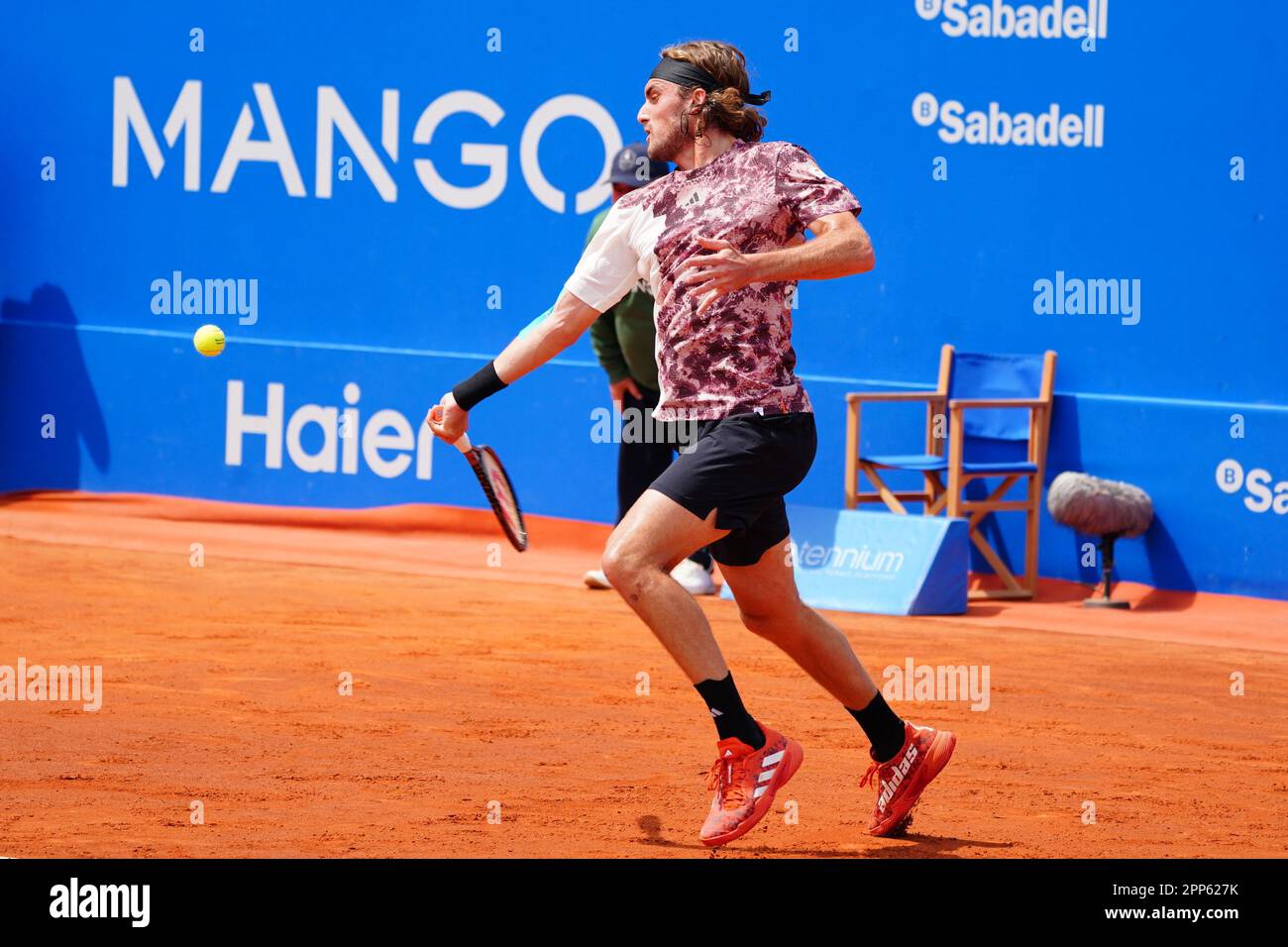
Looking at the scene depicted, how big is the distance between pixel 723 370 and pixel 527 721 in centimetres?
241

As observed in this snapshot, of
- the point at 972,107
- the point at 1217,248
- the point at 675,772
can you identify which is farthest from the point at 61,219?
the point at 675,772

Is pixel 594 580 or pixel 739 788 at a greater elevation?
pixel 594 580

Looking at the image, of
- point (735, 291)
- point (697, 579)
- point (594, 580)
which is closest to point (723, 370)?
point (735, 291)

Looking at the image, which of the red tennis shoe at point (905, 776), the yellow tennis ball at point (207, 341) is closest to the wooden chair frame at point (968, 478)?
the yellow tennis ball at point (207, 341)

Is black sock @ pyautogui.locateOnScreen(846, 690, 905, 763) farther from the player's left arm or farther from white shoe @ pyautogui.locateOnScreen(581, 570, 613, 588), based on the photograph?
white shoe @ pyautogui.locateOnScreen(581, 570, 613, 588)

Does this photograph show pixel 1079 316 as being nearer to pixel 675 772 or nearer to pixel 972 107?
pixel 972 107

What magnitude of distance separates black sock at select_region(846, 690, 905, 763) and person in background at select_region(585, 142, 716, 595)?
15.4 ft

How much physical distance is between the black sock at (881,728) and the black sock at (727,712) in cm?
44

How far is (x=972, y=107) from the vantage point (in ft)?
36.8

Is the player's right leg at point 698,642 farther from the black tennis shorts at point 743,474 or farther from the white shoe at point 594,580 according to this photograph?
the white shoe at point 594,580

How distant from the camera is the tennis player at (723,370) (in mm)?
4852

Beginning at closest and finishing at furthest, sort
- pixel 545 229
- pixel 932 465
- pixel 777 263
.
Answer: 1. pixel 777 263
2. pixel 932 465
3. pixel 545 229

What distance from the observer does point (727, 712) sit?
4.95 m

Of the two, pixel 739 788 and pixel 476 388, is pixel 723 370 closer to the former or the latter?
pixel 476 388
